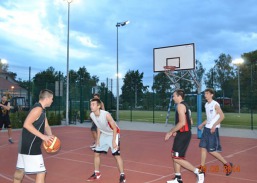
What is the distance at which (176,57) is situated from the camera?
17422mm

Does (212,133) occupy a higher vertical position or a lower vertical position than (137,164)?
higher

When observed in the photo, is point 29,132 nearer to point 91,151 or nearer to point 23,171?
point 23,171

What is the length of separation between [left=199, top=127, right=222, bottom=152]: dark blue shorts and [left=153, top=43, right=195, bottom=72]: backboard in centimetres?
995

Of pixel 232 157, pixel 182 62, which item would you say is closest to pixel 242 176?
pixel 232 157

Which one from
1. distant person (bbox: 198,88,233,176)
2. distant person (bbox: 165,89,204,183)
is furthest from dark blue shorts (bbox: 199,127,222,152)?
distant person (bbox: 165,89,204,183)

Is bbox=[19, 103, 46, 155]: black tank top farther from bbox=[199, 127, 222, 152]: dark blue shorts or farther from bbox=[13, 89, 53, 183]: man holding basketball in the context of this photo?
bbox=[199, 127, 222, 152]: dark blue shorts

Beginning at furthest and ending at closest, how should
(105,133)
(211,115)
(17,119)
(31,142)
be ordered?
(17,119) → (211,115) → (105,133) → (31,142)

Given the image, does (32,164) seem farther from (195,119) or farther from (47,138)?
(195,119)

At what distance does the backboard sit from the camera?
1675 centimetres

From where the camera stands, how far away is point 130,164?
8219mm

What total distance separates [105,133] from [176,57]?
11689 millimetres

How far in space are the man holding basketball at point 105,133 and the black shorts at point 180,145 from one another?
3.69ft

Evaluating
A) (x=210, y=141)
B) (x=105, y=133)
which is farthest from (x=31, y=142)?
(x=210, y=141)

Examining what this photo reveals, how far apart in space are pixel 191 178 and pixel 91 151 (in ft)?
14.6
